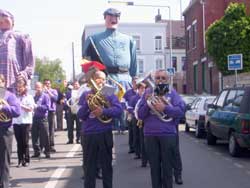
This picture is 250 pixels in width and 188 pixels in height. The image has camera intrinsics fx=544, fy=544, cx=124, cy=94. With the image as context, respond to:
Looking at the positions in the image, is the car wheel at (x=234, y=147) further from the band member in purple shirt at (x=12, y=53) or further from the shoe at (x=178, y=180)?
the band member in purple shirt at (x=12, y=53)

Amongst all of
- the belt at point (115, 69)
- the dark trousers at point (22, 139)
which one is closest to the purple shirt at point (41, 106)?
the dark trousers at point (22, 139)

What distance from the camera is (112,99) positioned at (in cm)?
704

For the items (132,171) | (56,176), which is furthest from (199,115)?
(56,176)

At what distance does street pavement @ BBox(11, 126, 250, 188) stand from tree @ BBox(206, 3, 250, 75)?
16.4m

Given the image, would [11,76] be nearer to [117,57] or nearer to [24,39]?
[24,39]

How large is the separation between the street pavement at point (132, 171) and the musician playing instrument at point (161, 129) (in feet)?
6.58

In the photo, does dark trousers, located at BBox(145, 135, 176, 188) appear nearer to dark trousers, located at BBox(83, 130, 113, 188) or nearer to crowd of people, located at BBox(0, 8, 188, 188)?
crowd of people, located at BBox(0, 8, 188, 188)

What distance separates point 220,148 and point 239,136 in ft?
9.61

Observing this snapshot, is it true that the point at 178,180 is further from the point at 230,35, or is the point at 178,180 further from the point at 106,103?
the point at 230,35

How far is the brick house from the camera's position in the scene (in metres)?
38.7

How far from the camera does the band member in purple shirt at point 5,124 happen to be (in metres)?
7.21

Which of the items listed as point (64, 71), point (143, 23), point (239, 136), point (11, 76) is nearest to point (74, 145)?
point (239, 136)

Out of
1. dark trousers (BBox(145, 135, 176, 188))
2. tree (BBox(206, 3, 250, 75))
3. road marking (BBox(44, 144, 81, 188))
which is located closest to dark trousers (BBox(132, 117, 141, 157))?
road marking (BBox(44, 144, 81, 188))

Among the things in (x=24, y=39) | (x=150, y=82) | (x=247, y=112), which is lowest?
(x=247, y=112)
